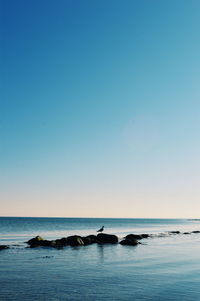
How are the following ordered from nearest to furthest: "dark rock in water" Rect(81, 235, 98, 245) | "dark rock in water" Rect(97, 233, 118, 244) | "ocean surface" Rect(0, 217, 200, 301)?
"ocean surface" Rect(0, 217, 200, 301) < "dark rock in water" Rect(81, 235, 98, 245) < "dark rock in water" Rect(97, 233, 118, 244)

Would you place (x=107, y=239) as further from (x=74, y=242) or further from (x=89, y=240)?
(x=74, y=242)

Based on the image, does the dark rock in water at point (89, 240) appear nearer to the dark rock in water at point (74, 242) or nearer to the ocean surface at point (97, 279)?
the dark rock in water at point (74, 242)

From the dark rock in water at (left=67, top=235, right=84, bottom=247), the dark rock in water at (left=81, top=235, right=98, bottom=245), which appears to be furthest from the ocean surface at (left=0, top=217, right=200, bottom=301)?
the dark rock in water at (left=81, top=235, right=98, bottom=245)

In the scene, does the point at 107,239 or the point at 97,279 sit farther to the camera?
the point at 107,239

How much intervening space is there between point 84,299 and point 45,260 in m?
14.8

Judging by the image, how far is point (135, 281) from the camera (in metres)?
21.4

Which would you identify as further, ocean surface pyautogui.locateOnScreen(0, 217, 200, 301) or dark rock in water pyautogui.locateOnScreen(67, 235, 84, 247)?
dark rock in water pyautogui.locateOnScreen(67, 235, 84, 247)

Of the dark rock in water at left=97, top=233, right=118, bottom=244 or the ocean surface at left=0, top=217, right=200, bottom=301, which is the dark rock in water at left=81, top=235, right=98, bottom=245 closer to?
the dark rock in water at left=97, top=233, right=118, bottom=244

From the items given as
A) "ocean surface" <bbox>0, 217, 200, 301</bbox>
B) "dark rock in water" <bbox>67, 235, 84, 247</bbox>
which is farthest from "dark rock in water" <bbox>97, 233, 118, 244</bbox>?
"ocean surface" <bbox>0, 217, 200, 301</bbox>

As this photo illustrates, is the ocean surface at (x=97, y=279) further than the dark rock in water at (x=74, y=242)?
No

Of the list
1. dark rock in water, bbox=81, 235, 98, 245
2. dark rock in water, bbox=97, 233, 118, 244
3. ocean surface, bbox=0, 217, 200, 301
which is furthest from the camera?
dark rock in water, bbox=97, 233, 118, 244

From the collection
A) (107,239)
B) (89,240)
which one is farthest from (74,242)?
(107,239)

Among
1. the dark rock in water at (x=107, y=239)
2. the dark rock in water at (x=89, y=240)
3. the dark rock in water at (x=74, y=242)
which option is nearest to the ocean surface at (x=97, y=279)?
the dark rock in water at (x=74, y=242)

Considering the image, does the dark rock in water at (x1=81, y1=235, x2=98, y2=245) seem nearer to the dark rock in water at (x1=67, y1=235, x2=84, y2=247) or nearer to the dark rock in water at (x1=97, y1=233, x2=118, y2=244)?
the dark rock in water at (x1=97, y1=233, x2=118, y2=244)
